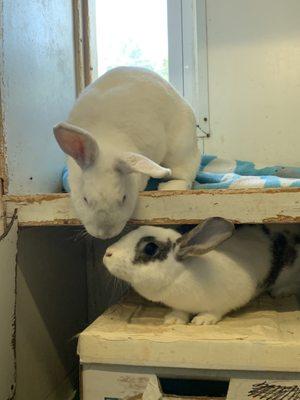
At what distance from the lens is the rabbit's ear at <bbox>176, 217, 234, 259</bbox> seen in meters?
1.12

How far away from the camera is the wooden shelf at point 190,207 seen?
114 cm

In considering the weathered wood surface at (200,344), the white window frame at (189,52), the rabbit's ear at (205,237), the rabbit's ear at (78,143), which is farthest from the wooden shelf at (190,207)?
the white window frame at (189,52)

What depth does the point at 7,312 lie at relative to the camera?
1.25 m

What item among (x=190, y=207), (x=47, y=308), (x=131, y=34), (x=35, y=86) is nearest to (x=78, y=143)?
(x=190, y=207)

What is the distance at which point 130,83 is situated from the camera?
4.73ft

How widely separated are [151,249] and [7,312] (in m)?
0.40

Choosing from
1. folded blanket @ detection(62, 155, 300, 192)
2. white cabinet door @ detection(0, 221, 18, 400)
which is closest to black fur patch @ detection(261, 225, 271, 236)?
folded blanket @ detection(62, 155, 300, 192)

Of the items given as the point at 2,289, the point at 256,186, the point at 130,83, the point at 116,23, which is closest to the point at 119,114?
the point at 130,83

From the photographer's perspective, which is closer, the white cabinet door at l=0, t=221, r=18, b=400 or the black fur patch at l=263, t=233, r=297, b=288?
the white cabinet door at l=0, t=221, r=18, b=400

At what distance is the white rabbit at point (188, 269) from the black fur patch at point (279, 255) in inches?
4.6

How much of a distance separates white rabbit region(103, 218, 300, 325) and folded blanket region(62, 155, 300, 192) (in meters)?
0.18

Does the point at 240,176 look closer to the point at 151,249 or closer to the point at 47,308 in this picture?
the point at 151,249

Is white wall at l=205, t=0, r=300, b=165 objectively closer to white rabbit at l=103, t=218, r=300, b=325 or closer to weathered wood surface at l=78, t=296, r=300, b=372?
white rabbit at l=103, t=218, r=300, b=325

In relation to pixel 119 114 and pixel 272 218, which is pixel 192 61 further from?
pixel 272 218
